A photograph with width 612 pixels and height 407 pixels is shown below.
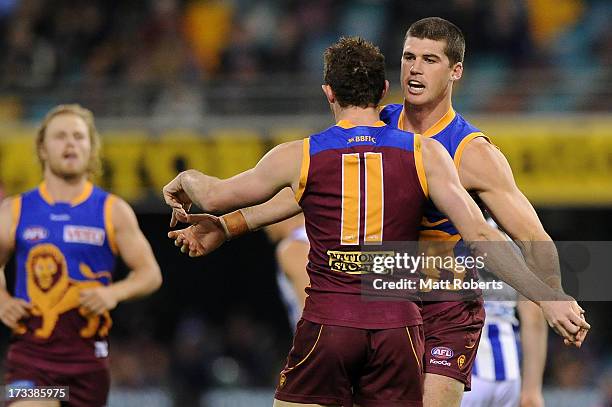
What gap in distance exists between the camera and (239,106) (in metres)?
13.5

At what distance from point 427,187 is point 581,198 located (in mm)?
8026

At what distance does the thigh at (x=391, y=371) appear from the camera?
193 inches

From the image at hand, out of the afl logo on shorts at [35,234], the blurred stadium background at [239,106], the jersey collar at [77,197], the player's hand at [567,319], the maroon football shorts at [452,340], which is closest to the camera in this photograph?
the player's hand at [567,319]

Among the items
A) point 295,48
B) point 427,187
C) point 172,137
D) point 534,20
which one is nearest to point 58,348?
point 427,187

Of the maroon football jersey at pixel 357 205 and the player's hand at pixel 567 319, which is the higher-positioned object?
the maroon football jersey at pixel 357 205

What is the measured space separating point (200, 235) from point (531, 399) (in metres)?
2.27

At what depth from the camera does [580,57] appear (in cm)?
1405

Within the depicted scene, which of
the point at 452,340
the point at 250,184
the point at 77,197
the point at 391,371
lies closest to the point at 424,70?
the point at 250,184

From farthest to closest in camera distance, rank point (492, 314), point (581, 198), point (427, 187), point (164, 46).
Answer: point (164, 46) < point (581, 198) < point (492, 314) < point (427, 187)

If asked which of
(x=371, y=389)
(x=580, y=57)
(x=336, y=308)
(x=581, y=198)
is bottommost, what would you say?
(x=371, y=389)

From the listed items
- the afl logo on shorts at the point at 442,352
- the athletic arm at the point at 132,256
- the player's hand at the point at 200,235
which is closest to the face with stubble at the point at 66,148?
the athletic arm at the point at 132,256

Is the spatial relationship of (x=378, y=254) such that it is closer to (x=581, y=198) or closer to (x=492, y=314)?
(x=492, y=314)

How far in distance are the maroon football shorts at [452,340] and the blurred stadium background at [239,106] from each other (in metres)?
7.17

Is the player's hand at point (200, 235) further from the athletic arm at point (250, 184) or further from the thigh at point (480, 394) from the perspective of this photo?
the thigh at point (480, 394)
